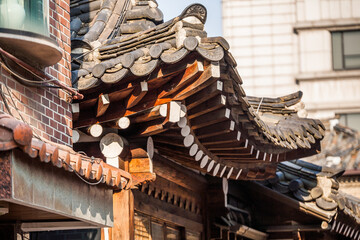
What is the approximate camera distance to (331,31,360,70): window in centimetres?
3897

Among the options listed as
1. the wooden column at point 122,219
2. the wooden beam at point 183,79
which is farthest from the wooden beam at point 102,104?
the wooden column at point 122,219

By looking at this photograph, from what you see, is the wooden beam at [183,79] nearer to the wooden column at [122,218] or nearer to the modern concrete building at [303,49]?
the wooden column at [122,218]

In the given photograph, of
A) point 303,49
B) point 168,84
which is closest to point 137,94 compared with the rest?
point 168,84

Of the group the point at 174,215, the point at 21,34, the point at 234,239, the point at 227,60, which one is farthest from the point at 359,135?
the point at 21,34

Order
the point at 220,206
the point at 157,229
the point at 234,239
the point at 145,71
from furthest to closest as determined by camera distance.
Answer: the point at 234,239 < the point at 220,206 < the point at 157,229 < the point at 145,71

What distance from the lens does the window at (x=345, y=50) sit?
39.0 meters

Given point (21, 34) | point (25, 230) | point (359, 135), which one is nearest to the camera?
point (21, 34)

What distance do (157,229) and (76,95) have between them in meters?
3.68

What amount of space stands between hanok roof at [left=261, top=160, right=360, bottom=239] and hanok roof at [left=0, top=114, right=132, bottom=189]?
792 centimetres

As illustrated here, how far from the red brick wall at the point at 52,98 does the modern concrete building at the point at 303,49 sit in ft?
98.0

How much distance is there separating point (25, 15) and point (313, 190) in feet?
30.1

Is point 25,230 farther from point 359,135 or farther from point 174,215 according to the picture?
point 359,135

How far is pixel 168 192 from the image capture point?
39.5 ft

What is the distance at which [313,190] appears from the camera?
15477mm
